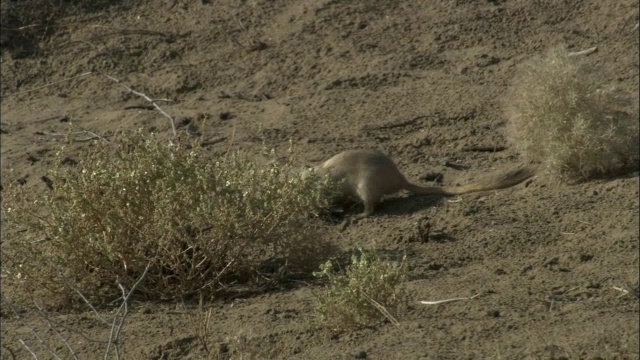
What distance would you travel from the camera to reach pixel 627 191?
6488mm

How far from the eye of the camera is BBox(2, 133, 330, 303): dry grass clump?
19.3ft

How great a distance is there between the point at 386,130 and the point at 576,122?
1.73 m

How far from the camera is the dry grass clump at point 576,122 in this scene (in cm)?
674

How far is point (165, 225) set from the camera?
5.78 metres

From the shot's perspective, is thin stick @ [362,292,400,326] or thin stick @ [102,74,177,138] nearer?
thin stick @ [362,292,400,326]

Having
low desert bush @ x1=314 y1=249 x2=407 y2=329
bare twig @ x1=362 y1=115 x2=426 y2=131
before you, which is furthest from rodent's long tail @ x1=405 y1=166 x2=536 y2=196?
low desert bush @ x1=314 y1=249 x2=407 y2=329

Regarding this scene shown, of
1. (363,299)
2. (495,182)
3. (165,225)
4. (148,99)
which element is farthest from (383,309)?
(148,99)

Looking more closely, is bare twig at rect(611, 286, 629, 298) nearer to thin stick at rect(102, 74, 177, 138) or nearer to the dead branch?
the dead branch

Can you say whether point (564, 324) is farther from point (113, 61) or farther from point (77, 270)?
point (113, 61)

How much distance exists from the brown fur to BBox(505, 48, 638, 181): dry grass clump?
0.89ft

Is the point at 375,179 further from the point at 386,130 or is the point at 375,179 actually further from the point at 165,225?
the point at 165,225

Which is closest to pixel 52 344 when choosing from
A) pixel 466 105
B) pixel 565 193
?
pixel 565 193

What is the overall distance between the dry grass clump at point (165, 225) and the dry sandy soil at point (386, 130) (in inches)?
7.9

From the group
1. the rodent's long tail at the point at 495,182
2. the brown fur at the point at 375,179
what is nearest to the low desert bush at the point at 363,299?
the brown fur at the point at 375,179
